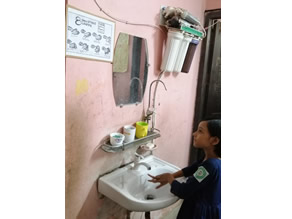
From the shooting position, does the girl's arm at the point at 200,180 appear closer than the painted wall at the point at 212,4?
Yes

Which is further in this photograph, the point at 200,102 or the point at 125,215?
the point at 200,102

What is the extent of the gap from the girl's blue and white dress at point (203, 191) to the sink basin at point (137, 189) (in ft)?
Result: 0.30

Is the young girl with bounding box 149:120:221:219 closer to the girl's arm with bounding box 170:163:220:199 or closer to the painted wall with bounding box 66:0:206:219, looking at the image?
the girl's arm with bounding box 170:163:220:199

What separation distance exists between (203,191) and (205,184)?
3.4 inches

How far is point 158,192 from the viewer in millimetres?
1337

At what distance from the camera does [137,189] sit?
1331mm

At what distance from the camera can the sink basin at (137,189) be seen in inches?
41.8

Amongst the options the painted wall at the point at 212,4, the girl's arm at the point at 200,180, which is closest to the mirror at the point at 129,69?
the girl's arm at the point at 200,180

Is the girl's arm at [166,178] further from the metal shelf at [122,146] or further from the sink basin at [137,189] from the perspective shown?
the metal shelf at [122,146]

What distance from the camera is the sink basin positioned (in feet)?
3.48
